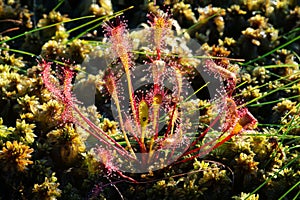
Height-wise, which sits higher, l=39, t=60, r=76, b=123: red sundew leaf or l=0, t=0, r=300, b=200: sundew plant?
l=39, t=60, r=76, b=123: red sundew leaf

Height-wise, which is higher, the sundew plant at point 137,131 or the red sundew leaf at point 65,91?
the red sundew leaf at point 65,91

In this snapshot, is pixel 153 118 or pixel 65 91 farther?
pixel 153 118

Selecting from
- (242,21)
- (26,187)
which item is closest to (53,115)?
(26,187)

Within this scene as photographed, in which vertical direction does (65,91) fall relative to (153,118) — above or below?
above

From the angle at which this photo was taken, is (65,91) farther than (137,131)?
No

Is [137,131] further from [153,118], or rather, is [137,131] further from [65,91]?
[65,91]

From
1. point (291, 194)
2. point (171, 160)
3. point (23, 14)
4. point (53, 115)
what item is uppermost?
point (23, 14)

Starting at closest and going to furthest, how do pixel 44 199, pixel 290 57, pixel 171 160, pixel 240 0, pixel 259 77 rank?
pixel 44 199 → pixel 171 160 → pixel 259 77 → pixel 290 57 → pixel 240 0

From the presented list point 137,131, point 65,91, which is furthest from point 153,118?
point 65,91

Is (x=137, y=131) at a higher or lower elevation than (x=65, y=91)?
lower

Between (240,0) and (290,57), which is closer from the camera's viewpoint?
(290,57)

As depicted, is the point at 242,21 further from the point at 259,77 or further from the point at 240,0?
the point at 259,77
